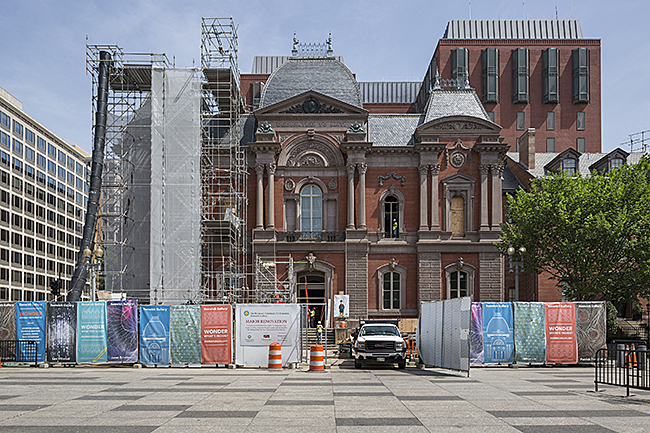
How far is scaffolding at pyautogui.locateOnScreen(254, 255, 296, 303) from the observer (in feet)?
135

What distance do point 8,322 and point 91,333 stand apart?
11.6 feet

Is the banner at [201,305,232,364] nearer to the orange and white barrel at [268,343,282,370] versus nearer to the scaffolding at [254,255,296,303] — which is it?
the orange and white barrel at [268,343,282,370]

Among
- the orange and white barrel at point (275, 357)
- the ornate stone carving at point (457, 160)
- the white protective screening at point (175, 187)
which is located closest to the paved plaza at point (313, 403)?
the orange and white barrel at point (275, 357)

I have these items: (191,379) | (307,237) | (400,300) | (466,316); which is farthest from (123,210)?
(466,316)

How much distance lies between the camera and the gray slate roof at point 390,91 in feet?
263

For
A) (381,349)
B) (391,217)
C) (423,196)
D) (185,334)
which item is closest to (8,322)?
(185,334)

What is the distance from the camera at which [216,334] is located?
24703 millimetres

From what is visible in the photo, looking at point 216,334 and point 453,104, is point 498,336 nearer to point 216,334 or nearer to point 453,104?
point 216,334

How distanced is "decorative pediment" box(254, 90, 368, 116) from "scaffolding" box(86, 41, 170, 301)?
7385 millimetres

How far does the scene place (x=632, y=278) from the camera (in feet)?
117

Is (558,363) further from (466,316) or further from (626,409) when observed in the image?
(626,409)

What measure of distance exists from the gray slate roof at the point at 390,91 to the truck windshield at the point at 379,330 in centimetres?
5618

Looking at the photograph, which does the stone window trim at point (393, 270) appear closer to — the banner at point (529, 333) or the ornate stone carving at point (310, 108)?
the ornate stone carving at point (310, 108)

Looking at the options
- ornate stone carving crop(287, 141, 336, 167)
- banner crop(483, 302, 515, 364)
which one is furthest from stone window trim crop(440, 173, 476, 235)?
banner crop(483, 302, 515, 364)
